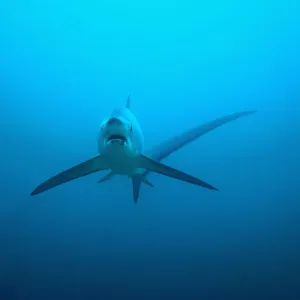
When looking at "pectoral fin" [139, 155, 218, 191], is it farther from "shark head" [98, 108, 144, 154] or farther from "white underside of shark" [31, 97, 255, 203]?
"shark head" [98, 108, 144, 154]

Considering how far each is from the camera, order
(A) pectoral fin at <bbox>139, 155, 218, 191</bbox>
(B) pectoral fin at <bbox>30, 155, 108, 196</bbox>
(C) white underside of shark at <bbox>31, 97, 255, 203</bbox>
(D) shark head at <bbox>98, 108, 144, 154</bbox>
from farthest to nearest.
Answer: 1. (B) pectoral fin at <bbox>30, 155, 108, 196</bbox>
2. (A) pectoral fin at <bbox>139, 155, 218, 191</bbox>
3. (C) white underside of shark at <bbox>31, 97, 255, 203</bbox>
4. (D) shark head at <bbox>98, 108, 144, 154</bbox>

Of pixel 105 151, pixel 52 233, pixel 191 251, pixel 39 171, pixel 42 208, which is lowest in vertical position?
A: pixel 105 151

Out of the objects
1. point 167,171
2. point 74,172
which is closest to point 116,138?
point 167,171

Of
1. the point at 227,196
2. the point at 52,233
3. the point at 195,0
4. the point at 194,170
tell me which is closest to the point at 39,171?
the point at 52,233

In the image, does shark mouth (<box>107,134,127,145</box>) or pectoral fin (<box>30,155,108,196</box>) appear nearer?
shark mouth (<box>107,134,127,145</box>)

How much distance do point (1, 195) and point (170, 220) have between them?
10.8m

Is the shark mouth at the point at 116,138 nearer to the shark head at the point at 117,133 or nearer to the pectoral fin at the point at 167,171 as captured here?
the shark head at the point at 117,133

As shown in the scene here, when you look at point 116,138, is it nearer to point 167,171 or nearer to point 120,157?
point 120,157

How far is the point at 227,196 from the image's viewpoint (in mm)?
21734

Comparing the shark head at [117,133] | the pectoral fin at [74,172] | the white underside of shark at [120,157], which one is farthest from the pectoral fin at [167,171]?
the pectoral fin at [74,172]

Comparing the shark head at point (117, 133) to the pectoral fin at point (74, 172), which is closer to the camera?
the shark head at point (117, 133)

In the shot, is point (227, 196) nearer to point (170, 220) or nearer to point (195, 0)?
point (170, 220)

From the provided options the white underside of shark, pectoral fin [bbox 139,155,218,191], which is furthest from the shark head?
pectoral fin [bbox 139,155,218,191]

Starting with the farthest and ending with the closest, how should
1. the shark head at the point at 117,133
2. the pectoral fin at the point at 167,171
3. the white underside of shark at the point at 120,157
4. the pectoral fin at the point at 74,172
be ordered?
the pectoral fin at the point at 74,172 → the pectoral fin at the point at 167,171 → the white underside of shark at the point at 120,157 → the shark head at the point at 117,133
